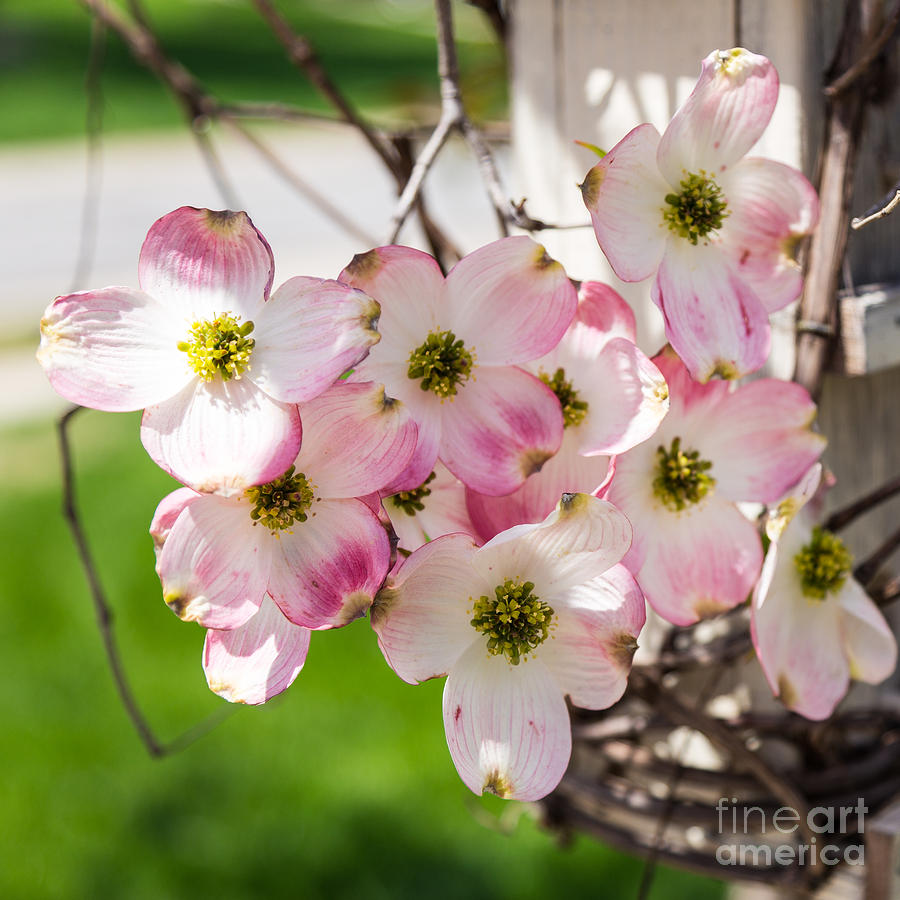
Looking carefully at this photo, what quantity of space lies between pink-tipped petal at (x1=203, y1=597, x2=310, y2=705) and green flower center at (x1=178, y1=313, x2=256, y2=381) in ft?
0.21

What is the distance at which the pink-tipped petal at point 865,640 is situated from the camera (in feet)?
1.24

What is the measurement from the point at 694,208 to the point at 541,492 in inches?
3.8

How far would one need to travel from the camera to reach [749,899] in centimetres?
70

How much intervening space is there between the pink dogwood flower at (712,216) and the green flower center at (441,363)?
0.16ft

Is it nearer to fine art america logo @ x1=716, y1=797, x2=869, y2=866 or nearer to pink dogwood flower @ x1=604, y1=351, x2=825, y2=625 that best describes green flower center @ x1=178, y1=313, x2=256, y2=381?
pink dogwood flower @ x1=604, y1=351, x2=825, y2=625

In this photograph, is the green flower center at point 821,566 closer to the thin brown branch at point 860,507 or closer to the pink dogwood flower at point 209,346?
the thin brown branch at point 860,507

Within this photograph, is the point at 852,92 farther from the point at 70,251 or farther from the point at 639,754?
the point at 70,251

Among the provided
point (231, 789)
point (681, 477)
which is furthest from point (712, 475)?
point (231, 789)

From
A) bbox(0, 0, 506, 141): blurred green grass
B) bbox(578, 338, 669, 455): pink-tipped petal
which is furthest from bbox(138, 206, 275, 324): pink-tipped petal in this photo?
bbox(0, 0, 506, 141): blurred green grass

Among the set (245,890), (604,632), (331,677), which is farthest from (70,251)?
(604,632)

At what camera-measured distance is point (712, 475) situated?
35 cm

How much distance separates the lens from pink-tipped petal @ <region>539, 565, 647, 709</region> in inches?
11.7

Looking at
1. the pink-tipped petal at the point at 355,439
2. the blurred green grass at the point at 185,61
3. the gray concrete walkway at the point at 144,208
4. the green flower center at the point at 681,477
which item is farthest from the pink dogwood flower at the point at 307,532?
the blurred green grass at the point at 185,61

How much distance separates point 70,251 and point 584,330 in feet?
12.7
